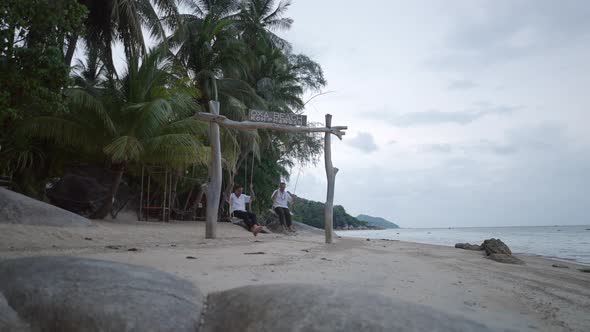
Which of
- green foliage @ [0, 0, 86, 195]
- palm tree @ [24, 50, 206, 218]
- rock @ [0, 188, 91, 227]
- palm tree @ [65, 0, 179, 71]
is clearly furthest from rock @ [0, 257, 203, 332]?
palm tree @ [65, 0, 179, 71]

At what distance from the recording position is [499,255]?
25.4ft

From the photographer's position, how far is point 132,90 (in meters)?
11.8

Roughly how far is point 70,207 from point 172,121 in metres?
3.92

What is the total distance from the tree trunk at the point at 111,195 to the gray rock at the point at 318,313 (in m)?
10.2

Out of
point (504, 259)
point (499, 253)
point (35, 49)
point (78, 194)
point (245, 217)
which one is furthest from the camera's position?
point (78, 194)

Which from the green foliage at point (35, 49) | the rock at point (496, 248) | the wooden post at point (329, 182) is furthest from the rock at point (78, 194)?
the rock at point (496, 248)

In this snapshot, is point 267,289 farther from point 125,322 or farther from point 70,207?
point 70,207

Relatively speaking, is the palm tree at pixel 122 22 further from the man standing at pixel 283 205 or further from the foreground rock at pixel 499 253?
the foreground rock at pixel 499 253

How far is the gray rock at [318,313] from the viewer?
210 centimetres

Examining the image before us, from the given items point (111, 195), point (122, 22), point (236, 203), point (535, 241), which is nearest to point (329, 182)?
point (236, 203)

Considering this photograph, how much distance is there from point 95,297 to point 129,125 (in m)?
9.98

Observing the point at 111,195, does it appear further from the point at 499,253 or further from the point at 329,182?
the point at 499,253

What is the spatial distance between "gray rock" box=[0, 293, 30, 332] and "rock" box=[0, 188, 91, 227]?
238 inches

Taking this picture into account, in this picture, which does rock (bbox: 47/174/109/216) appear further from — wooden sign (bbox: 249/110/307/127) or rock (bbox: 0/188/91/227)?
wooden sign (bbox: 249/110/307/127)
